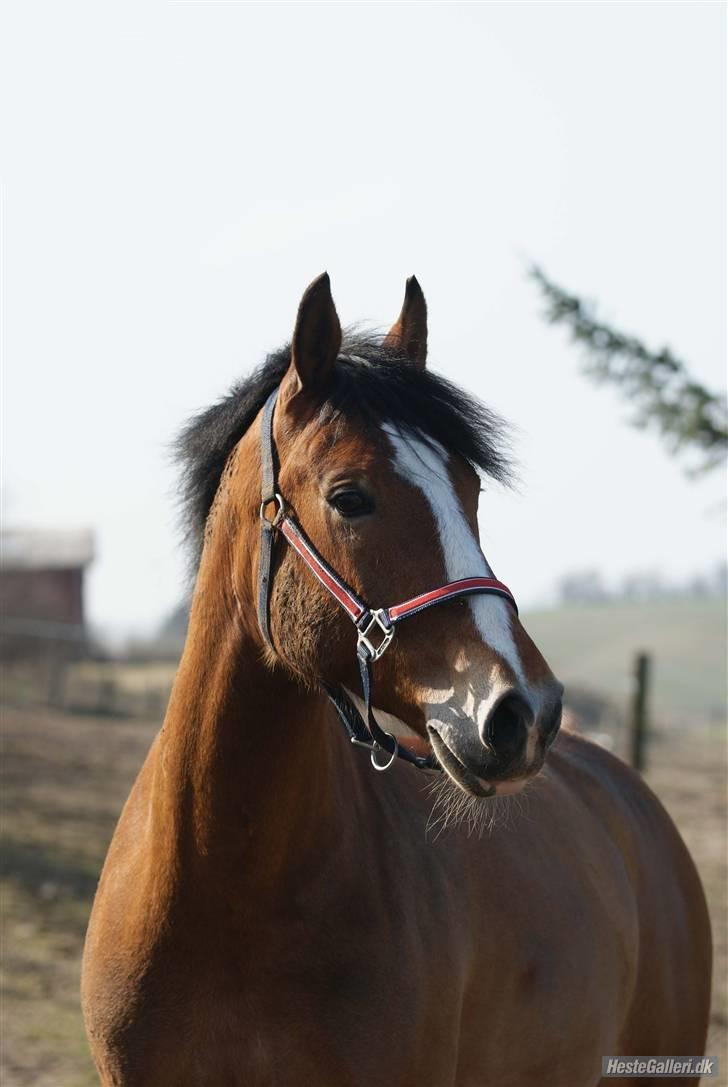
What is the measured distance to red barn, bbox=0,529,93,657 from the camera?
22500 mm

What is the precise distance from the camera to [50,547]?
41906 mm

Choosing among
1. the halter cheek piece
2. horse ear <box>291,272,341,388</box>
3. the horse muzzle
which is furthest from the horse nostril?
horse ear <box>291,272,341,388</box>

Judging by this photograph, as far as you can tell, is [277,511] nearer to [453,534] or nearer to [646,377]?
[453,534]

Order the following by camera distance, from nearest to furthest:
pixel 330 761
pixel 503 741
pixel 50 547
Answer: pixel 503 741
pixel 330 761
pixel 50 547

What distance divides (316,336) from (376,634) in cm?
83

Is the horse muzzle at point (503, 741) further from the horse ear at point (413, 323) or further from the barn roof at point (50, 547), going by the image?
the barn roof at point (50, 547)

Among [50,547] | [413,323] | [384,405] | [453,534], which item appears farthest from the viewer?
[50,547]

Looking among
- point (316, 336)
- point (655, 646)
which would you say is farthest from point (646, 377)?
point (655, 646)

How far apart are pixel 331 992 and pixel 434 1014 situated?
→ 307 mm

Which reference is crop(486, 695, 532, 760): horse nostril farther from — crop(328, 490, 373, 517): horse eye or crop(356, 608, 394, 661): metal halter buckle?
crop(328, 490, 373, 517): horse eye

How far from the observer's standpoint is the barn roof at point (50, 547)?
38.0 m

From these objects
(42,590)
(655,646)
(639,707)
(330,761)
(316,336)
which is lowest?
(655,646)

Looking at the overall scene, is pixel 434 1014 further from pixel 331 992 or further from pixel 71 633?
pixel 71 633

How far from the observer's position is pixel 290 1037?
2.88m
